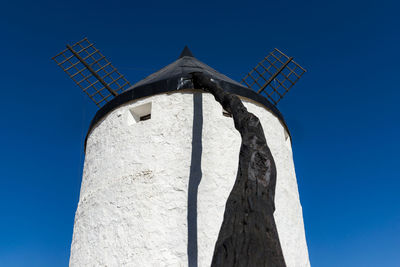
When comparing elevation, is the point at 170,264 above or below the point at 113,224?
below

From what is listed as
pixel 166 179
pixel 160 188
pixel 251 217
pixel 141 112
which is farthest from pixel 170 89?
pixel 251 217

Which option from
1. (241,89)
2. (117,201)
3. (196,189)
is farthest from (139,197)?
(241,89)

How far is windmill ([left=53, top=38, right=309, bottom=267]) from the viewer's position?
4035mm

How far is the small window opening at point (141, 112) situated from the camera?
5035mm

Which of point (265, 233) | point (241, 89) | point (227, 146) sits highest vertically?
point (241, 89)

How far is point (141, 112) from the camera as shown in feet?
16.8

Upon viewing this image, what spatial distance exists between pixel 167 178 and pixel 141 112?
4.08 feet

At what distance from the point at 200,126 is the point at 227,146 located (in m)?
0.43

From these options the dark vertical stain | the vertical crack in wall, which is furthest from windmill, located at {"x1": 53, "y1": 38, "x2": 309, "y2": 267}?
the vertical crack in wall

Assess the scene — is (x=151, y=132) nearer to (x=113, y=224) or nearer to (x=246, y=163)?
(x=113, y=224)

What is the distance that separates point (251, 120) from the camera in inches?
Answer: 135

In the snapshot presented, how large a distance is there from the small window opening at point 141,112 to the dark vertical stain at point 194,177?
70cm

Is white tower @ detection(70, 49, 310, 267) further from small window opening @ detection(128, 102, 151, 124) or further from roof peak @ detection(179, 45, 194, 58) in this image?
roof peak @ detection(179, 45, 194, 58)

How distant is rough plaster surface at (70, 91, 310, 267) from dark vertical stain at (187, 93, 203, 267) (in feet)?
0.15
